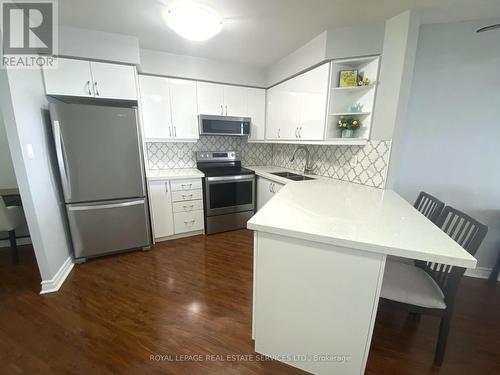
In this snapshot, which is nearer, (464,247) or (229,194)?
(464,247)

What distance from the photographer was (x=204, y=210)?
2926 millimetres

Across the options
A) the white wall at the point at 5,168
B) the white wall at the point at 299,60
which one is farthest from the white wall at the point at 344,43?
the white wall at the point at 5,168

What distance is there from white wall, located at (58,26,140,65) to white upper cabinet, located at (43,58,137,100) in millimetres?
69

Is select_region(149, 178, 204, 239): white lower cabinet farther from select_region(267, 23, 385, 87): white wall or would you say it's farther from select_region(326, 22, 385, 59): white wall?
select_region(326, 22, 385, 59): white wall

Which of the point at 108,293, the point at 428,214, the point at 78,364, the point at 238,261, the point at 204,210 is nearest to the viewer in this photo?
the point at 78,364

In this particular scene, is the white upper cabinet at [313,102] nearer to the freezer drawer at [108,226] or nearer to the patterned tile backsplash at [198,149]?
the patterned tile backsplash at [198,149]

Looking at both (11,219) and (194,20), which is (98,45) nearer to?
(194,20)

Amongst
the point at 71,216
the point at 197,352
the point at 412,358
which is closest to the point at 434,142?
the point at 412,358

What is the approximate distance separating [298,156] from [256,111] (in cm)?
97

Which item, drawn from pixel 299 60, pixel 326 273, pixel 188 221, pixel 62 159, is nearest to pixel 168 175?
pixel 188 221

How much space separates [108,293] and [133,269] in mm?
355

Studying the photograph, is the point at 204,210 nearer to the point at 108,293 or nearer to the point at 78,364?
the point at 108,293

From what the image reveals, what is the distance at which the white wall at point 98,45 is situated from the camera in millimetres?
1994

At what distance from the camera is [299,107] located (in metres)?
2.52
